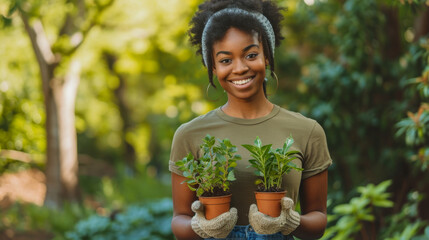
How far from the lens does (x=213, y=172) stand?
175 cm

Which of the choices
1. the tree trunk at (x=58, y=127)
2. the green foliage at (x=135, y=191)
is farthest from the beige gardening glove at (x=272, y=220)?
the tree trunk at (x=58, y=127)

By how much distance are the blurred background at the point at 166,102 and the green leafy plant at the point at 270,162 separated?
654 mm

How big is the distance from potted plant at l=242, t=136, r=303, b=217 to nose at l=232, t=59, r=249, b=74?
0.31 meters

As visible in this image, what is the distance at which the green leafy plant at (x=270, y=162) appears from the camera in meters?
1.74

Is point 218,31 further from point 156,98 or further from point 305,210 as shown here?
point 156,98

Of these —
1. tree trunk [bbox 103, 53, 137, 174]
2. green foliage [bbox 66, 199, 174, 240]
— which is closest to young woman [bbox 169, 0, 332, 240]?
green foliage [bbox 66, 199, 174, 240]

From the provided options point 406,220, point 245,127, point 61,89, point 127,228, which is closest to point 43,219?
point 61,89

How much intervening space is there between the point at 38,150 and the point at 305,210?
9998 mm

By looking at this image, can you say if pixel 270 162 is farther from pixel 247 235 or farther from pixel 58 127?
pixel 58 127

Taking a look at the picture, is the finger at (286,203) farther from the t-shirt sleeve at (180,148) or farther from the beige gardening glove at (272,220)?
the t-shirt sleeve at (180,148)

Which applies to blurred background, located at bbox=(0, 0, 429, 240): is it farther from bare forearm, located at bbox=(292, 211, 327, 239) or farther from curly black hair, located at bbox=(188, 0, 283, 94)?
bare forearm, located at bbox=(292, 211, 327, 239)

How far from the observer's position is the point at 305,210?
204cm

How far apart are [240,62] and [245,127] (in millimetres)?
277

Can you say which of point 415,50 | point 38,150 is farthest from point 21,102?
point 415,50
